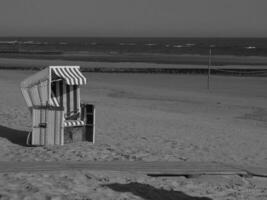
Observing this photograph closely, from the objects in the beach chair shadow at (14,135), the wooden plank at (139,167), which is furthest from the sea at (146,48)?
the wooden plank at (139,167)

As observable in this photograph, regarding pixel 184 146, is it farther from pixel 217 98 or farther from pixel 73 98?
pixel 217 98

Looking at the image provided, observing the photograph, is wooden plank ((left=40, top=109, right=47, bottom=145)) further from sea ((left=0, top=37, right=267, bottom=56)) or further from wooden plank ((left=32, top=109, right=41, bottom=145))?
sea ((left=0, top=37, right=267, bottom=56))

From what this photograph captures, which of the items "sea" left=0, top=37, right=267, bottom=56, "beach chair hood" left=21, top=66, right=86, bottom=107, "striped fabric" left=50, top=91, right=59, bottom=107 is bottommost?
"striped fabric" left=50, top=91, right=59, bottom=107

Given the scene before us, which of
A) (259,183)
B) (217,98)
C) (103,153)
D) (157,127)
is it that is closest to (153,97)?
(217,98)

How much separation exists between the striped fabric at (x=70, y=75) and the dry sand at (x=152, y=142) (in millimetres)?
1049

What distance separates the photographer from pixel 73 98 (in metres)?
10.7

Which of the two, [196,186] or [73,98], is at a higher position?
[73,98]

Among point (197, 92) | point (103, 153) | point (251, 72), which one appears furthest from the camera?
point (251, 72)

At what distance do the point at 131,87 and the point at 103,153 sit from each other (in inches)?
618

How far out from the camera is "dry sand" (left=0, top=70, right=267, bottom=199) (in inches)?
266

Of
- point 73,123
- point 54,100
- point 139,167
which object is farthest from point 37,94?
point 139,167

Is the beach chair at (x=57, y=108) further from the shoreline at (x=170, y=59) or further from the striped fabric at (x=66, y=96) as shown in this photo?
the shoreline at (x=170, y=59)

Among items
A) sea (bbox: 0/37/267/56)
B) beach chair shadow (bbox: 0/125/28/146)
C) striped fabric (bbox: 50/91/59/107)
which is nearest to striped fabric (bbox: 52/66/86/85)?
striped fabric (bbox: 50/91/59/107)

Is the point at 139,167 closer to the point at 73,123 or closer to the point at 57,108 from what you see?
the point at 57,108
